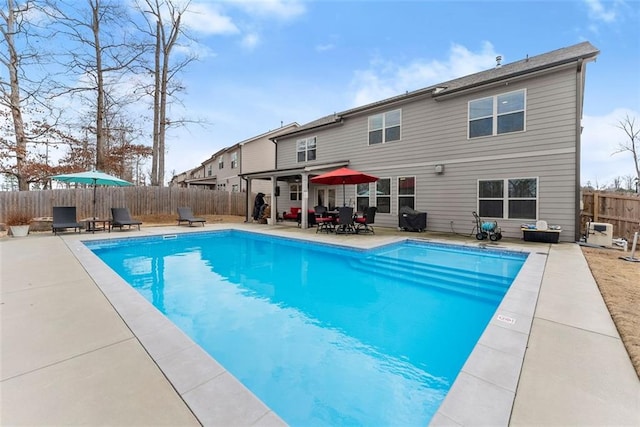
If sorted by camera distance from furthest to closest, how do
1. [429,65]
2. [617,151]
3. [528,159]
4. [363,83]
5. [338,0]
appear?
[617,151], [363,83], [429,65], [338,0], [528,159]

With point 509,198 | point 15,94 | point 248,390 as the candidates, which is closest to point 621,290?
point 248,390

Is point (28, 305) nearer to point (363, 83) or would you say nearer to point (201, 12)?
point (363, 83)

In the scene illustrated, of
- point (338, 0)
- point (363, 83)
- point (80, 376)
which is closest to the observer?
point (80, 376)

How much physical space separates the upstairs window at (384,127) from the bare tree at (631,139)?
22316 millimetres

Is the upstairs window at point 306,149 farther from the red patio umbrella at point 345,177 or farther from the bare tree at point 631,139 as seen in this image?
the bare tree at point 631,139

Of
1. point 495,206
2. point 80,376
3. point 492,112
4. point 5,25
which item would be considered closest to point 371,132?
point 492,112

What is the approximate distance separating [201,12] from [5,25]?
9.01 m

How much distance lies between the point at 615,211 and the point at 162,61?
22804mm

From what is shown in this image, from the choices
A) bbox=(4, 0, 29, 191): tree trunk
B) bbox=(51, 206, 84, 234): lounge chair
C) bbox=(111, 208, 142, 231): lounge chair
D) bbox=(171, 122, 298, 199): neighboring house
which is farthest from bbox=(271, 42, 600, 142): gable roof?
bbox=(4, 0, 29, 191): tree trunk

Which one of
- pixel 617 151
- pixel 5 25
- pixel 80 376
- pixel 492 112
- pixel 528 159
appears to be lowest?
pixel 80 376

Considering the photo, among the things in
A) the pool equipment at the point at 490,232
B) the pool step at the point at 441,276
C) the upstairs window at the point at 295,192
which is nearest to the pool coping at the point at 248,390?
the pool step at the point at 441,276

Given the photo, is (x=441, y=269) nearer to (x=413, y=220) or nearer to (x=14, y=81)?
(x=413, y=220)

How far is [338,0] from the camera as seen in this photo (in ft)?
34.3

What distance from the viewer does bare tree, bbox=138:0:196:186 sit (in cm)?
1650
